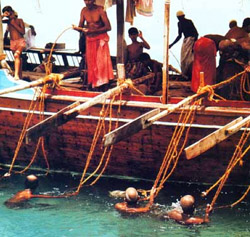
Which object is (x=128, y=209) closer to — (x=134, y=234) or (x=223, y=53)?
(x=134, y=234)

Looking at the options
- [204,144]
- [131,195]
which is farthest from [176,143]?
[204,144]

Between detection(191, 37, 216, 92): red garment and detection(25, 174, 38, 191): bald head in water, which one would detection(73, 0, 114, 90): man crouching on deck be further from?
detection(25, 174, 38, 191): bald head in water

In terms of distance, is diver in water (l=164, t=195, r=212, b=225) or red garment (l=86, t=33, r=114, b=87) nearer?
diver in water (l=164, t=195, r=212, b=225)

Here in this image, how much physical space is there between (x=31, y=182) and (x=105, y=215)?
1544mm

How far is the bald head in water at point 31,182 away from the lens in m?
10.6

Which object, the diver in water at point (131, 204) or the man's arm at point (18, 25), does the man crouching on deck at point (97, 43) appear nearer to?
the man's arm at point (18, 25)

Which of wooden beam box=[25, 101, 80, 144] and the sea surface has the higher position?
wooden beam box=[25, 101, 80, 144]

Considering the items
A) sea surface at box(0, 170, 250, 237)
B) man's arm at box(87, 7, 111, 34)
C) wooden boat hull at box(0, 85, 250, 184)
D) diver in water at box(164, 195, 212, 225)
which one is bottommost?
sea surface at box(0, 170, 250, 237)

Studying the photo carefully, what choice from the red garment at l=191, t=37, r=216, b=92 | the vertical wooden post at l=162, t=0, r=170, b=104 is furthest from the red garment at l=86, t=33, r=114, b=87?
the red garment at l=191, t=37, r=216, b=92

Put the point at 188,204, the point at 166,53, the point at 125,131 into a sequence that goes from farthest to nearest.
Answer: the point at 166,53, the point at 125,131, the point at 188,204

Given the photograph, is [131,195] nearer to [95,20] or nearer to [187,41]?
[95,20]

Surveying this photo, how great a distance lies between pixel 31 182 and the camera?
10625 mm

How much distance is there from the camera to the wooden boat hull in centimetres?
1062

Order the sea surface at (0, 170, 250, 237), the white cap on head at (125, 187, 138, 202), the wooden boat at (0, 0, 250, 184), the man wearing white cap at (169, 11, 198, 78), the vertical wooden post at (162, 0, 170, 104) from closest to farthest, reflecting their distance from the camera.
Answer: the sea surface at (0, 170, 250, 237) → the white cap on head at (125, 187, 138, 202) → the vertical wooden post at (162, 0, 170, 104) → the wooden boat at (0, 0, 250, 184) → the man wearing white cap at (169, 11, 198, 78)
